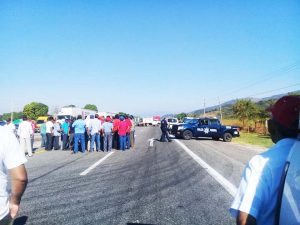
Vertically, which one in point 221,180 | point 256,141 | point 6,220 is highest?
point 6,220

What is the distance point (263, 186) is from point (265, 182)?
25 millimetres

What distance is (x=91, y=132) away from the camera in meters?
18.8

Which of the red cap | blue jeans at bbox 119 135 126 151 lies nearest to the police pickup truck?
blue jeans at bbox 119 135 126 151

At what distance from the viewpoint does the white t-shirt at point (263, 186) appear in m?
2.03

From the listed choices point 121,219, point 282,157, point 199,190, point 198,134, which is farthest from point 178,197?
point 198,134

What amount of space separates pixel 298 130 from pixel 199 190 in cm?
651

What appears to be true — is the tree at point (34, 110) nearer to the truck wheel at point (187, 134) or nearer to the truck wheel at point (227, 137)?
the truck wheel at point (187, 134)

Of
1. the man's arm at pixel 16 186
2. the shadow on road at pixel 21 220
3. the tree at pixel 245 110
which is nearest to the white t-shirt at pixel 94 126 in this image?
the shadow on road at pixel 21 220

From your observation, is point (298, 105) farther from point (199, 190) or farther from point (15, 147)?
point (199, 190)

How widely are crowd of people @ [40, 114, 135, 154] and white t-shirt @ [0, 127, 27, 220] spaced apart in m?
15.4

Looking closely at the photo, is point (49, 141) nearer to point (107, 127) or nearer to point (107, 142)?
point (107, 142)

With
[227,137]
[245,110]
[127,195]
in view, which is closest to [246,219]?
[127,195]

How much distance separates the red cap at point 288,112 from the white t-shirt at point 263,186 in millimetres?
119

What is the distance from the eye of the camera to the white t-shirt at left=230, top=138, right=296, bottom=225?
203 centimetres
